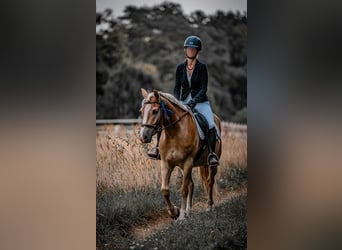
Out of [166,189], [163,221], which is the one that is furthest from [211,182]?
[163,221]

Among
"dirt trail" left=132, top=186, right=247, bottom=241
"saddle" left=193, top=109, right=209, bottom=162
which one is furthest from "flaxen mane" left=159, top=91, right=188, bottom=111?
"dirt trail" left=132, top=186, right=247, bottom=241

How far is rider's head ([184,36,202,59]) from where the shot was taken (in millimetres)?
3238

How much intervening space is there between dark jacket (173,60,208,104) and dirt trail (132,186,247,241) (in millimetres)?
705

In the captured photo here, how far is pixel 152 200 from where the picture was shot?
3.17 meters

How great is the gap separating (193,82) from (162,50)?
12.5 inches

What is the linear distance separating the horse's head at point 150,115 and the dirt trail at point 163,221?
0.56 m

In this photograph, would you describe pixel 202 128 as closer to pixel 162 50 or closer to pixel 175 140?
pixel 175 140

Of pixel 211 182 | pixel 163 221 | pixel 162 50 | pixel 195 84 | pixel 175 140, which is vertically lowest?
pixel 163 221

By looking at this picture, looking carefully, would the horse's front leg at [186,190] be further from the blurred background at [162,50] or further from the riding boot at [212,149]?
the blurred background at [162,50]
